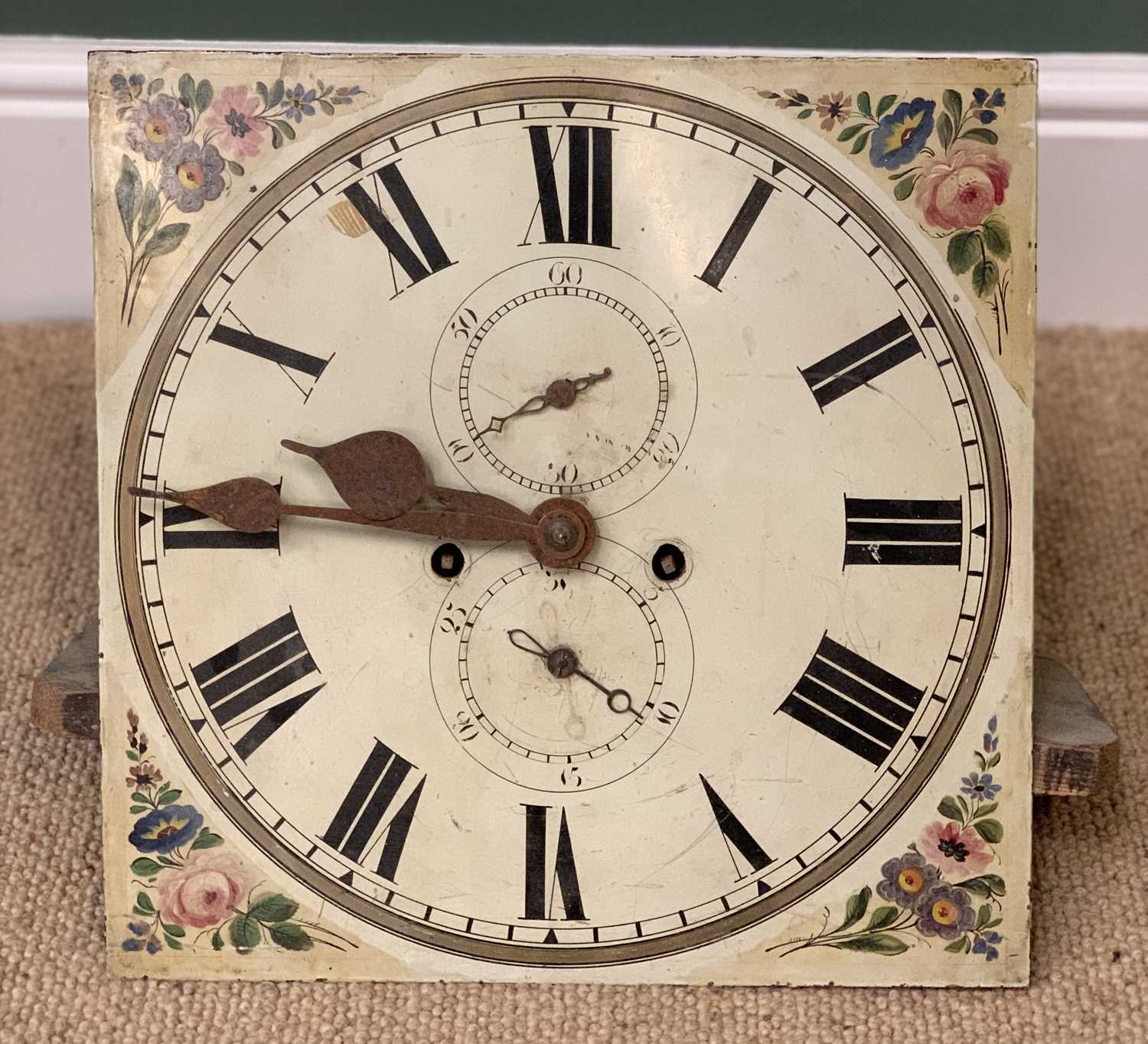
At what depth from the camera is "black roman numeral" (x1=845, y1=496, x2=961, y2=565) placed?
1.19m

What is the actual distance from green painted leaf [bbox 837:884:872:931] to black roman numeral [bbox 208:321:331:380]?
2.05ft

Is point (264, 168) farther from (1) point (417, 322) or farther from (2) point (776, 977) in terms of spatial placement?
(2) point (776, 977)

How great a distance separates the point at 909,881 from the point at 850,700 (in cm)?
16

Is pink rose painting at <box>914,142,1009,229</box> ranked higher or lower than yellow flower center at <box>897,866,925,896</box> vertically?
higher

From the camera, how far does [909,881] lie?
3.96 feet

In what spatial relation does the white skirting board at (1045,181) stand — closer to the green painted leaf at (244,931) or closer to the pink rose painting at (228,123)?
the pink rose painting at (228,123)

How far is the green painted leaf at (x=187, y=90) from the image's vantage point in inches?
47.0

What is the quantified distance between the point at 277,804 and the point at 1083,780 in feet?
2.20

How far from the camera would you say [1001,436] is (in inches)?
47.0

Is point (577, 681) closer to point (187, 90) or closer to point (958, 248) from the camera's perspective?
point (958, 248)

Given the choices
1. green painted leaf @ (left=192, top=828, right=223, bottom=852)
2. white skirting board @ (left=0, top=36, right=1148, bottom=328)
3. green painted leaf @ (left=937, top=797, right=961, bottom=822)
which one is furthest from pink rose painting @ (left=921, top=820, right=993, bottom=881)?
white skirting board @ (left=0, top=36, right=1148, bottom=328)

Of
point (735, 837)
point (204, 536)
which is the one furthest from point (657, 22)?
point (735, 837)

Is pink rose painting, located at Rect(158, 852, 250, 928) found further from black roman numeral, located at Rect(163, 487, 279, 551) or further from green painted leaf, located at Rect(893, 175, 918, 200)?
green painted leaf, located at Rect(893, 175, 918, 200)

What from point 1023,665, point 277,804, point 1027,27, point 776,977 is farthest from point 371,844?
point 1027,27
